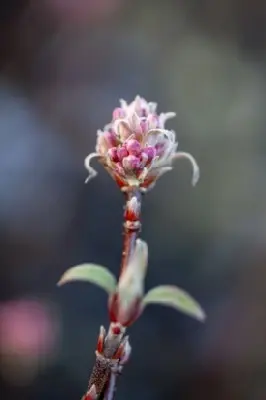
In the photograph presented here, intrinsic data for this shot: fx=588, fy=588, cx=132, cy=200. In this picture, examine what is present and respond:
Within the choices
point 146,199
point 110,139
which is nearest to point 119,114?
point 110,139

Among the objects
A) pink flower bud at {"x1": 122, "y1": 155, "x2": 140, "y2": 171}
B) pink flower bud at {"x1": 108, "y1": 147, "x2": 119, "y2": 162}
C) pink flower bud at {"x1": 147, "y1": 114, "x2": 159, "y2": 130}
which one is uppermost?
pink flower bud at {"x1": 147, "y1": 114, "x2": 159, "y2": 130}

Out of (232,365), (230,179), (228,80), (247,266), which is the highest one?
(228,80)

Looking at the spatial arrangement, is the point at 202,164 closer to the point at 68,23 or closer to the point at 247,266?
the point at 247,266

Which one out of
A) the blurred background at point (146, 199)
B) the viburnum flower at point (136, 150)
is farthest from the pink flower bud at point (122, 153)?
the blurred background at point (146, 199)

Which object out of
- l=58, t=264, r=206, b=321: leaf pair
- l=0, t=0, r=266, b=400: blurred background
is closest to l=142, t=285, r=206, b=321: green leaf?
l=58, t=264, r=206, b=321: leaf pair

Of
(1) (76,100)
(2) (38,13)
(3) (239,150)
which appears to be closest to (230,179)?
(3) (239,150)

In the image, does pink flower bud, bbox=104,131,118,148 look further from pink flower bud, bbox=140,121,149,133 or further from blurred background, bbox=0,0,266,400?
blurred background, bbox=0,0,266,400

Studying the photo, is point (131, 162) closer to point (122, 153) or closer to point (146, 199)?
point (122, 153)

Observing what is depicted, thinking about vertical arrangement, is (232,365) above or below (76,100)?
below
